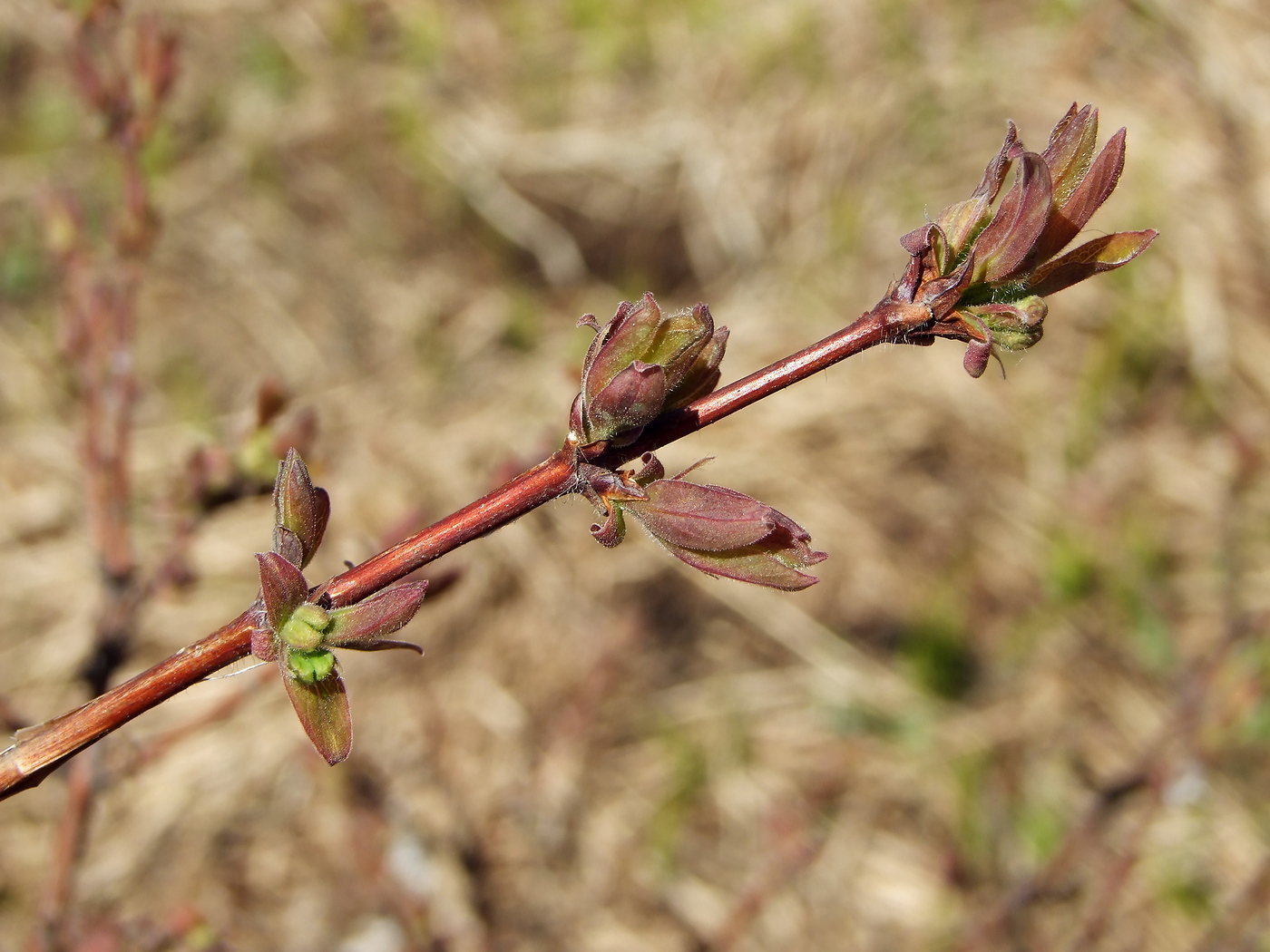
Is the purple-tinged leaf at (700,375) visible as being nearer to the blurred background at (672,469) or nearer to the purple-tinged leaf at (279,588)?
the purple-tinged leaf at (279,588)

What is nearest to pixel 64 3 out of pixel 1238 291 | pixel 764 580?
pixel 764 580

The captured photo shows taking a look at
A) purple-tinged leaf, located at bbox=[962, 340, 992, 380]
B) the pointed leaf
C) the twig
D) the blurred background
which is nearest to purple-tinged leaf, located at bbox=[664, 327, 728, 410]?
the pointed leaf

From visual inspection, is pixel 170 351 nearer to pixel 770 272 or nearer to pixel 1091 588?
pixel 770 272

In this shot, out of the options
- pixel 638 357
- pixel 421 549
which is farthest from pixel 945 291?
pixel 421 549

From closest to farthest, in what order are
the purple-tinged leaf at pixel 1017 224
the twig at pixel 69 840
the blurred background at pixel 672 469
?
the purple-tinged leaf at pixel 1017 224 → the twig at pixel 69 840 → the blurred background at pixel 672 469

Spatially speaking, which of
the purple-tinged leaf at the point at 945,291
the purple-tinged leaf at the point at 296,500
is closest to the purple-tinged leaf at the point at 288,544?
the purple-tinged leaf at the point at 296,500

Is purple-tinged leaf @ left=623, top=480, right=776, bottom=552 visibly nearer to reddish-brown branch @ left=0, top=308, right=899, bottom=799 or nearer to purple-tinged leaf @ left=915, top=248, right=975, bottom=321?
reddish-brown branch @ left=0, top=308, right=899, bottom=799
